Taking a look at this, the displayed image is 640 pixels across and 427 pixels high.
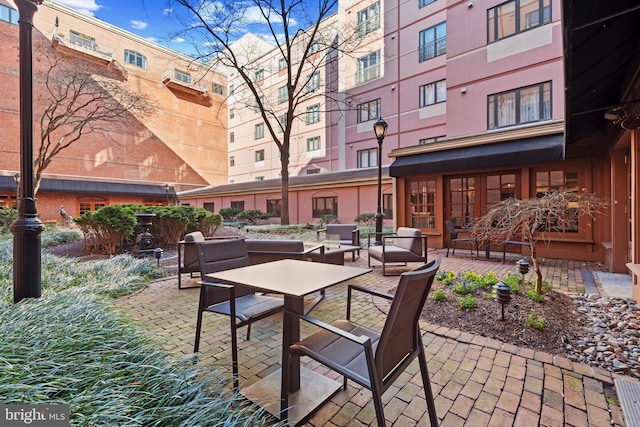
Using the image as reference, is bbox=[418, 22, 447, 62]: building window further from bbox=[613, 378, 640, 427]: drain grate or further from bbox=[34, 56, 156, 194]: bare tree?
bbox=[613, 378, 640, 427]: drain grate

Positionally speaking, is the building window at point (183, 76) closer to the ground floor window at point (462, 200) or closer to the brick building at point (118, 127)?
the brick building at point (118, 127)

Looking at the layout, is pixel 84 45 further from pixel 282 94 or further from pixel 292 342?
pixel 292 342

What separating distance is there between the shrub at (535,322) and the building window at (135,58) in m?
32.1

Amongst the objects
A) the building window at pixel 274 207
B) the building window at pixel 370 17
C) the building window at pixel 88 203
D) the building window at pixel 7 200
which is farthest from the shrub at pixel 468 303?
the building window at pixel 7 200

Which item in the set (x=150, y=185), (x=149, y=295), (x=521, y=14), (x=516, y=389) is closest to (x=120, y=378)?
(x=516, y=389)

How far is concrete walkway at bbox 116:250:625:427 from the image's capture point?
1.97 metres

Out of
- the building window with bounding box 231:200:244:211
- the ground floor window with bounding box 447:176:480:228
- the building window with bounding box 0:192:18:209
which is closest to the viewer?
the ground floor window with bounding box 447:176:480:228

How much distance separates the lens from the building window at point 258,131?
27406 mm

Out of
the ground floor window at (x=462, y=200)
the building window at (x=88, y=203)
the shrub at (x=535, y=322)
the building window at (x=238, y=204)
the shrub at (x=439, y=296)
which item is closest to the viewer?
the shrub at (x=535, y=322)

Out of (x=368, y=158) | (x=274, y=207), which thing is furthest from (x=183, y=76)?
(x=368, y=158)

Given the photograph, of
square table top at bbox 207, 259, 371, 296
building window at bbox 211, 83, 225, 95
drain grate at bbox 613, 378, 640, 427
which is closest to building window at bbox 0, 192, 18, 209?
building window at bbox 211, 83, 225, 95

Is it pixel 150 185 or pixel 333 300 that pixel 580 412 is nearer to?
pixel 333 300

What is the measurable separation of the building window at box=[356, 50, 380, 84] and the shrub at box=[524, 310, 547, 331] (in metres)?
18.3

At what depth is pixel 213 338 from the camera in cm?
312
